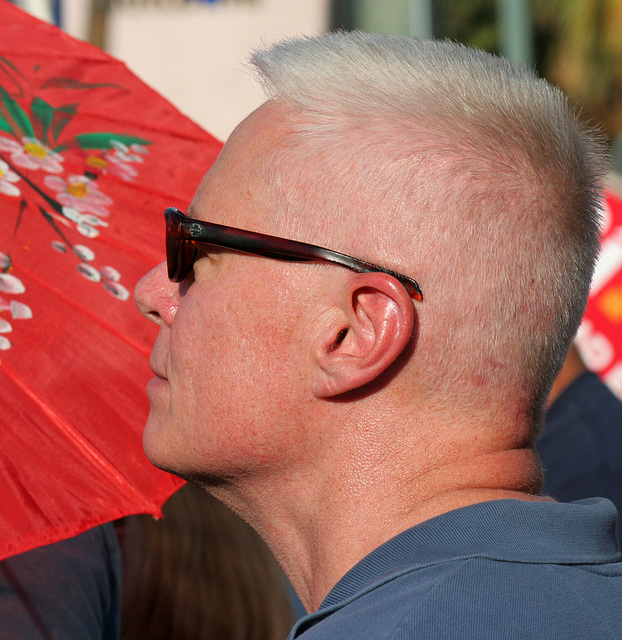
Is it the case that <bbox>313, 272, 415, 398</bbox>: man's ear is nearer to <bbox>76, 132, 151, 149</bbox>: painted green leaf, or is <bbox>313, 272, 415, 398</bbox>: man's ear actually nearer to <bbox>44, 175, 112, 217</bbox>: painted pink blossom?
<bbox>44, 175, 112, 217</bbox>: painted pink blossom

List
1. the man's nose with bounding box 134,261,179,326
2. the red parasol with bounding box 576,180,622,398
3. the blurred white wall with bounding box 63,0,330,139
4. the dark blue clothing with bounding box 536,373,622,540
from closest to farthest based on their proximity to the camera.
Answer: the man's nose with bounding box 134,261,179,326 < the dark blue clothing with bounding box 536,373,622,540 < the red parasol with bounding box 576,180,622,398 < the blurred white wall with bounding box 63,0,330,139

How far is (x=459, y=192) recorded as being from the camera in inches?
55.2

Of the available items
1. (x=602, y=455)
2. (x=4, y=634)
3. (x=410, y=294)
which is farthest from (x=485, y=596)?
(x=602, y=455)

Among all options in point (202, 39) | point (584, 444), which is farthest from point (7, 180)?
Result: point (202, 39)

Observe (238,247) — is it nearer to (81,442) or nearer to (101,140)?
(81,442)

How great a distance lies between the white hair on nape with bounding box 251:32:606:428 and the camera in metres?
1.40

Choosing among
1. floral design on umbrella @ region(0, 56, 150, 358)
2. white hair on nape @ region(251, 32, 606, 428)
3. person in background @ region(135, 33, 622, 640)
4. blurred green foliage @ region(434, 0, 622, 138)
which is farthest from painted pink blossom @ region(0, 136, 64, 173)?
blurred green foliage @ region(434, 0, 622, 138)

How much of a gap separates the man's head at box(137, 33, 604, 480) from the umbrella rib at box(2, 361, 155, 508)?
29cm

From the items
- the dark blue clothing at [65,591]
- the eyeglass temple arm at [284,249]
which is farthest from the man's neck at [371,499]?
the dark blue clothing at [65,591]

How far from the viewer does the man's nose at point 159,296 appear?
1646mm

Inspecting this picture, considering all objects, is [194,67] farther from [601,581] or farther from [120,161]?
[601,581]

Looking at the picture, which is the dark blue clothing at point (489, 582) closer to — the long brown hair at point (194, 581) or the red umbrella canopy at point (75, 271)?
the red umbrella canopy at point (75, 271)

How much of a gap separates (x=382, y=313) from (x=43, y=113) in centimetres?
117

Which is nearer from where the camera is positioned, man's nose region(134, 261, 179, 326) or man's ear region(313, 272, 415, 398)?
man's ear region(313, 272, 415, 398)
